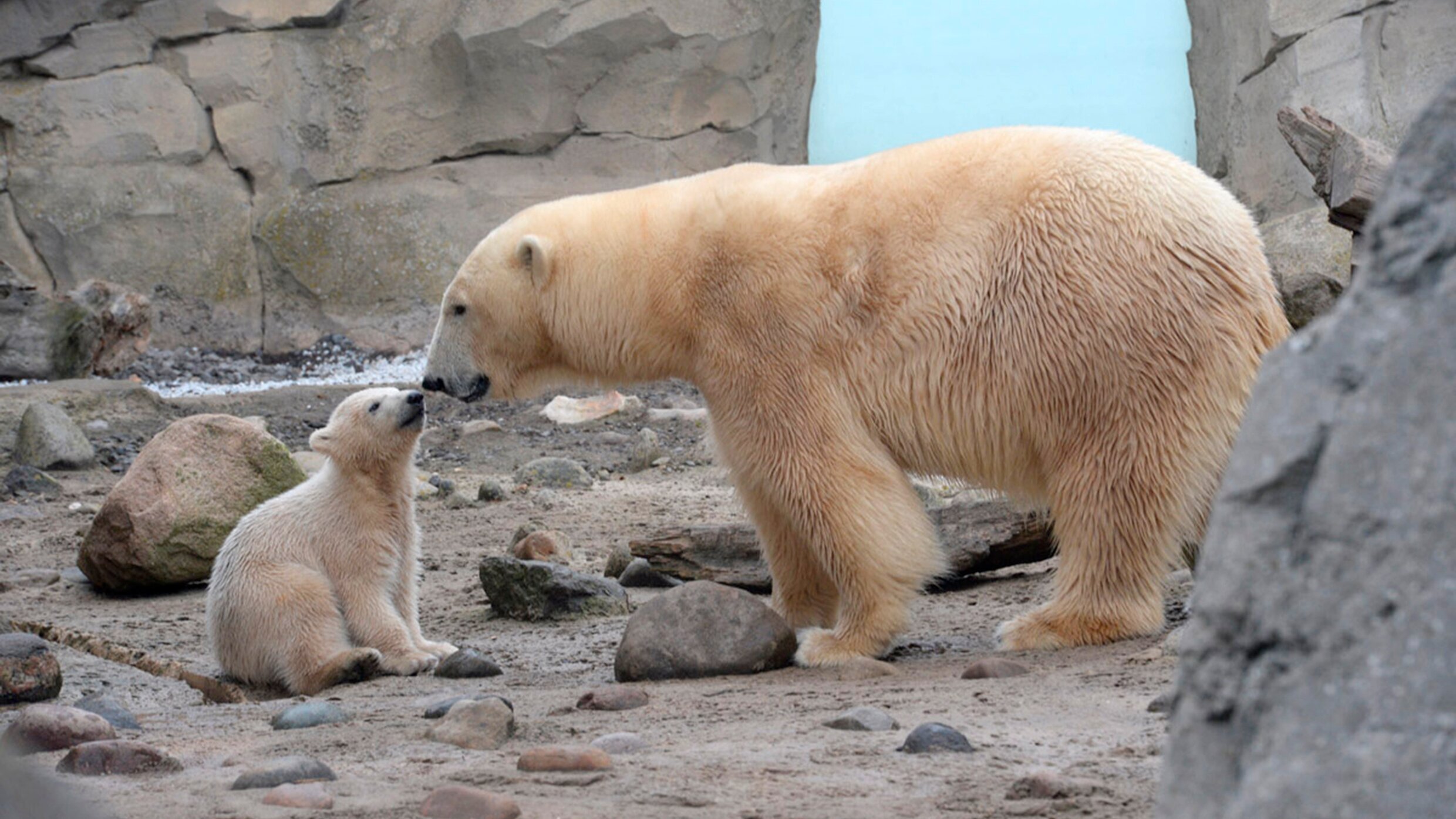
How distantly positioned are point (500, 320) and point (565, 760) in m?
2.15

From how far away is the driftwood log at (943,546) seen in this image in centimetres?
464

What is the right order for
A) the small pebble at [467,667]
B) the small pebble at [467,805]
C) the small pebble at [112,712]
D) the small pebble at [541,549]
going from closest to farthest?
the small pebble at [467,805]
the small pebble at [112,712]
the small pebble at [467,667]
the small pebble at [541,549]

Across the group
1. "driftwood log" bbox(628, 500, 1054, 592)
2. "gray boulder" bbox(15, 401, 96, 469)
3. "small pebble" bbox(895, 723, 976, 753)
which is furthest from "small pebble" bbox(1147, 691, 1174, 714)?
"gray boulder" bbox(15, 401, 96, 469)

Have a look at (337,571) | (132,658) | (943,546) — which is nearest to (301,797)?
(337,571)

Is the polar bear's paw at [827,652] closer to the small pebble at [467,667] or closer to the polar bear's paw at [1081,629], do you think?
the polar bear's paw at [1081,629]

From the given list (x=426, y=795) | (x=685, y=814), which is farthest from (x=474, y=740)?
(x=685, y=814)

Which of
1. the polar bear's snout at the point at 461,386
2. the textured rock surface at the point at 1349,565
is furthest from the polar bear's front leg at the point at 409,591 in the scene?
the textured rock surface at the point at 1349,565

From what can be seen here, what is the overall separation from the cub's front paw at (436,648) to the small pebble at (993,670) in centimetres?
167

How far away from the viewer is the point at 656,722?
2.94 m

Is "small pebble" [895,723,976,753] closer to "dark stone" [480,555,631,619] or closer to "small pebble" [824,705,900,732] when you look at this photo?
"small pebble" [824,705,900,732]

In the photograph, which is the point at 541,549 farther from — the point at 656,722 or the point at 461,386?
the point at 656,722

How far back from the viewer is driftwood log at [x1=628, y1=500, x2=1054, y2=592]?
4645mm

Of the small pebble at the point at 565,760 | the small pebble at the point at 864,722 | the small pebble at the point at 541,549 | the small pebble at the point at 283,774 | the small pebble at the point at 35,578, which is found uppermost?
the small pebble at the point at 565,760

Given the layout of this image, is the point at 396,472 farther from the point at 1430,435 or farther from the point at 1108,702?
the point at 1430,435
